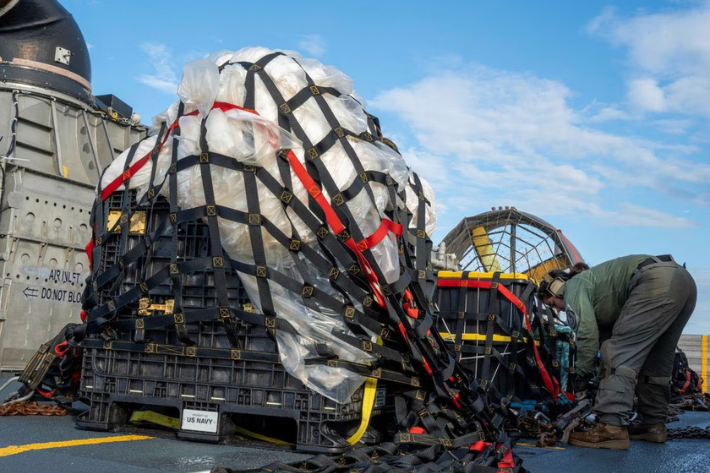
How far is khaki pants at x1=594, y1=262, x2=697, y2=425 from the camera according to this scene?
5184mm

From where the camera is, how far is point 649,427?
18.3 feet

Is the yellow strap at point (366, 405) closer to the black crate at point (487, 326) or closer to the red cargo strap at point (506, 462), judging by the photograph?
the red cargo strap at point (506, 462)

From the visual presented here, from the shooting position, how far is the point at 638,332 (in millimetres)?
5340

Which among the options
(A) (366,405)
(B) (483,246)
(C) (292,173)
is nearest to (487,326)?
(A) (366,405)

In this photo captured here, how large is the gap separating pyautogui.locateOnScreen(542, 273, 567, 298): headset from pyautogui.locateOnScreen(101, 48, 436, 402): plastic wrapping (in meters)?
2.33

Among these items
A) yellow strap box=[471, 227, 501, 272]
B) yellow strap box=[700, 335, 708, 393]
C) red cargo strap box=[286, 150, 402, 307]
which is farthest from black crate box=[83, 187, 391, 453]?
yellow strap box=[700, 335, 708, 393]

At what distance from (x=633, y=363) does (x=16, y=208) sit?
861 cm

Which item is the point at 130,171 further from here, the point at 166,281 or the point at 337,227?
the point at 337,227

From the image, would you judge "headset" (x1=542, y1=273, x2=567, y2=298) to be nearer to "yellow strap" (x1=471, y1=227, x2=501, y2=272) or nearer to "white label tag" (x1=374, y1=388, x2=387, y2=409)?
"white label tag" (x1=374, y1=388, x2=387, y2=409)

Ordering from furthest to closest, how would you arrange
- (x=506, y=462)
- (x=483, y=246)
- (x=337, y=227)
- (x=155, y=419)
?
(x=483, y=246), (x=155, y=419), (x=337, y=227), (x=506, y=462)

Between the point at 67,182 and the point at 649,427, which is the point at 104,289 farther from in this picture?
the point at 67,182

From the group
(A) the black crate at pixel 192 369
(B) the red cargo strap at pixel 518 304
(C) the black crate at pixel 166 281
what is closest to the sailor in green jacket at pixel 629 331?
(B) the red cargo strap at pixel 518 304

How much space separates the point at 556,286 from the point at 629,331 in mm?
818

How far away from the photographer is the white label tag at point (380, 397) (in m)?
4.25
